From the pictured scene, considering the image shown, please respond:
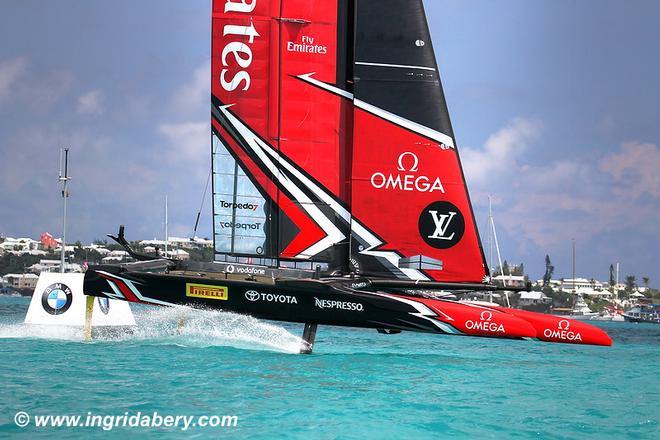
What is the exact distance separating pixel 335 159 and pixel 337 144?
25 cm

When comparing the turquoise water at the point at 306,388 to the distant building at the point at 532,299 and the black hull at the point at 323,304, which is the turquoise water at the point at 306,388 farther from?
the distant building at the point at 532,299

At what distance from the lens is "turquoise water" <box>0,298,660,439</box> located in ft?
25.9

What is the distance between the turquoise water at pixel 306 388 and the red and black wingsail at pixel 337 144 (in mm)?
1799

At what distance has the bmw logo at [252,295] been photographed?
1320cm

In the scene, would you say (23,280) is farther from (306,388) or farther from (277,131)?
(306,388)

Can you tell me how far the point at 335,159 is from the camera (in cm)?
1445

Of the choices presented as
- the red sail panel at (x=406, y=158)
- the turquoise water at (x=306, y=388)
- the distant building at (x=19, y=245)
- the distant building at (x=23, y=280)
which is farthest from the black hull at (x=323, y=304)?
the distant building at (x=19, y=245)

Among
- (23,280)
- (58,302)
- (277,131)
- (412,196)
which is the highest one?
(277,131)

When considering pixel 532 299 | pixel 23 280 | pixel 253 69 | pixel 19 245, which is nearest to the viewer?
pixel 253 69

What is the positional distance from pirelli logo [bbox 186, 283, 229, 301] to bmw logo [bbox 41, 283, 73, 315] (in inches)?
157

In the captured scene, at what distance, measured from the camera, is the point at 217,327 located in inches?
642

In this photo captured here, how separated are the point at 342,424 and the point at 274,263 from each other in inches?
264

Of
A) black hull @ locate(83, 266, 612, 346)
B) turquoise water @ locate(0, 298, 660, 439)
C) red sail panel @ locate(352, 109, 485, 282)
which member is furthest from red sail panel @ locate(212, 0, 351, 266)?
turquoise water @ locate(0, 298, 660, 439)

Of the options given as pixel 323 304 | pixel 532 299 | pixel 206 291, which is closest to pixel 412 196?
pixel 323 304
